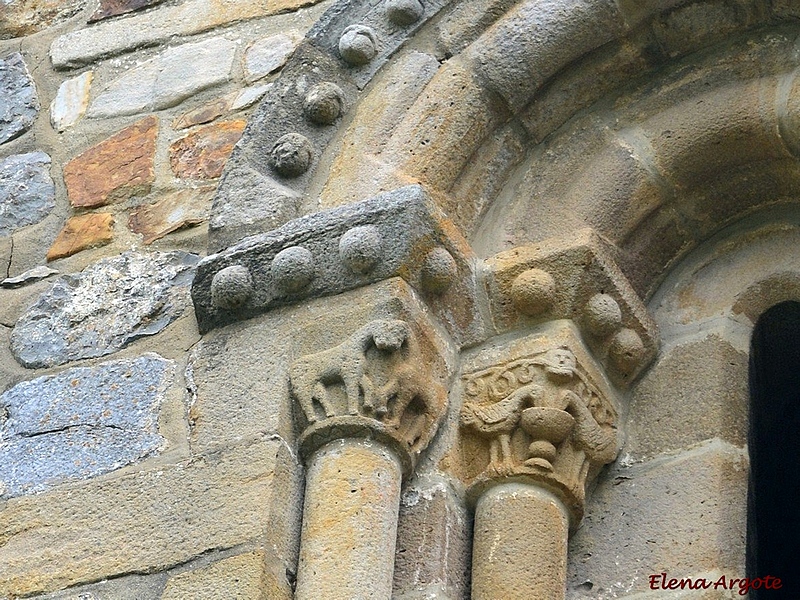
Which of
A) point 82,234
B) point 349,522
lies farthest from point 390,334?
point 82,234

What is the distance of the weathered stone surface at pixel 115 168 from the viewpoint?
11.0ft

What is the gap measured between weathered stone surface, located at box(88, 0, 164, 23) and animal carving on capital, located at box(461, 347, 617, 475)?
145cm

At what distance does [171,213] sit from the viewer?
10.6 feet

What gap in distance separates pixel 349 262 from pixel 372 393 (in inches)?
11.1

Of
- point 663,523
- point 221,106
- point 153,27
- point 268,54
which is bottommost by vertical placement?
point 663,523

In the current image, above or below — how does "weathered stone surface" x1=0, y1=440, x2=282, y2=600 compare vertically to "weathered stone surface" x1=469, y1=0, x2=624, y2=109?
below

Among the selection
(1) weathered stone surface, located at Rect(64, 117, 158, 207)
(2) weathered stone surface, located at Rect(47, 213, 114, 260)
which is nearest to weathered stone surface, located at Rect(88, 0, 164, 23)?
(1) weathered stone surface, located at Rect(64, 117, 158, 207)

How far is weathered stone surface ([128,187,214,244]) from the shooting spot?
3195 mm

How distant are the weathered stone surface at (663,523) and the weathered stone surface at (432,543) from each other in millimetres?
236

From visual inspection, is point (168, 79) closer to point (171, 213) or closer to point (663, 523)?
point (171, 213)

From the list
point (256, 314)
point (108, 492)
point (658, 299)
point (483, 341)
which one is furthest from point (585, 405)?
point (108, 492)

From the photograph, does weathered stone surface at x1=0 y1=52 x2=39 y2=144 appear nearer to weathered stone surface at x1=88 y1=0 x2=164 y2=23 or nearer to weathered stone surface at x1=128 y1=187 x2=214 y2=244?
weathered stone surface at x1=88 y1=0 x2=164 y2=23

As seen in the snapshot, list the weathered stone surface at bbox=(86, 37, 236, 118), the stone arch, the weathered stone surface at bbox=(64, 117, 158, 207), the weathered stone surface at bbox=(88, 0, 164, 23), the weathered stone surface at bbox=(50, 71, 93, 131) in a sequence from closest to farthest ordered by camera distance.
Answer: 1. the stone arch
2. the weathered stone surface at bbox=(64, 117, 158, 207)
3. the weathered stone surface at bbox=(86, 37, 236, 118)
4. the weathered stone surface at bbox=(50, 71, 93, 131)
5. the weathered stone surface at bbox=(88, 0, 164, 23)

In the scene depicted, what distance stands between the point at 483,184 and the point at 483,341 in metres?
0.35
